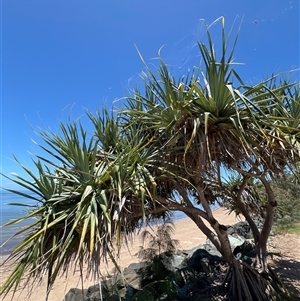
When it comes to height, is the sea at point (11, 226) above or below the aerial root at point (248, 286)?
above

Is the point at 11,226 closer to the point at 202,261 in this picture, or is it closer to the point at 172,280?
the point at 172,280

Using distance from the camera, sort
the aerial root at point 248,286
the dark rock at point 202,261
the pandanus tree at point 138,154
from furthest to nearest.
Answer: the dark rock at point 202,261 < the aerial root at point 248,286 < the pandanus tree at point 138,154

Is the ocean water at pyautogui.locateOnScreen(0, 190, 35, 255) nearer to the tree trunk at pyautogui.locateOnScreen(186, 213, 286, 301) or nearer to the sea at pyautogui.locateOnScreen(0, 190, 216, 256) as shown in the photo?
the sea at pyautogui.locateOnScreen(0, 190, 216, 256)

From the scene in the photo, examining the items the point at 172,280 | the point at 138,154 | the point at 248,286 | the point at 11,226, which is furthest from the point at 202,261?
the point at 11,226

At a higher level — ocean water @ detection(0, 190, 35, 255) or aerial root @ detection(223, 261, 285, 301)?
ocean water @ detection(0, 190, 35, 255)

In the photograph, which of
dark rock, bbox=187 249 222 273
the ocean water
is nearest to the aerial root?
dark rock, bbox=187 249 222 273

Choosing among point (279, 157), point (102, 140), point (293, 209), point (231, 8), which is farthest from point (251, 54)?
point (293, 209)

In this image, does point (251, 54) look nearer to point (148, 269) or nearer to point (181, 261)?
point (148, 269)

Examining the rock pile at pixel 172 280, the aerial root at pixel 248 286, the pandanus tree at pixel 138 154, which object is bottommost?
the aerial root at pixel 248 286

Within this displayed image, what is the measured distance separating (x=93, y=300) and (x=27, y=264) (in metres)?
2.27

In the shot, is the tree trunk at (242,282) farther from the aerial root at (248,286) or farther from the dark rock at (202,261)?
the dark rock at (202,261)

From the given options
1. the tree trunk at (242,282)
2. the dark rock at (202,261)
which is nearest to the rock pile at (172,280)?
the dark rock at (202,261)

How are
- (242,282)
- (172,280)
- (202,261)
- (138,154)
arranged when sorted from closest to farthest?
(138,154)
(242,282)
(172,280)
(202,261)

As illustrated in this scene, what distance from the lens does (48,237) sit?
9.72ft
